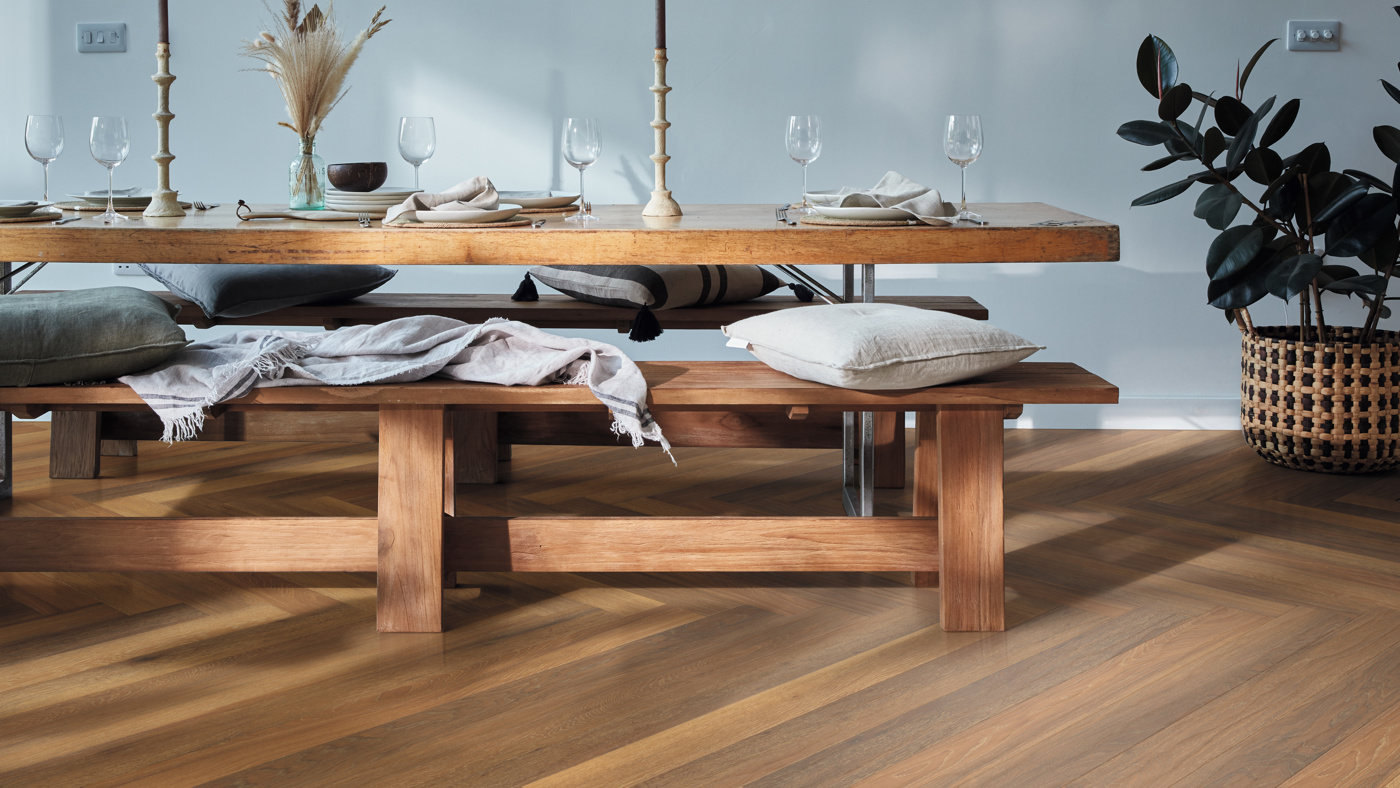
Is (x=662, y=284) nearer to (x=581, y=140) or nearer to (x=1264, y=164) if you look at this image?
(x=581, y=140)

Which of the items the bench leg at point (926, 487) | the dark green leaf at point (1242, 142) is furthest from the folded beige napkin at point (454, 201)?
the dark green leaf at point (1242, 142)

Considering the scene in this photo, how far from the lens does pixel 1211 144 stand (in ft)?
9.59

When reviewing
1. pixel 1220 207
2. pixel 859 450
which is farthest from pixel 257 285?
pixel 1220 207

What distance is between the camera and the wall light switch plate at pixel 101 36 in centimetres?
377

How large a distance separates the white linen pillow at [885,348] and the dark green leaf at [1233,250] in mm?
1182

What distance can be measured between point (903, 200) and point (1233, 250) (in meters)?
1.12

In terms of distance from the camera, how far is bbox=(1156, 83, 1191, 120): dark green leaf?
2730 millimetres

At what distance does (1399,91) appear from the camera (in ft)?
9.77

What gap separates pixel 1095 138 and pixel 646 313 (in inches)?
67.3

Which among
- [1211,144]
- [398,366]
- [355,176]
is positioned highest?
[1211,144]

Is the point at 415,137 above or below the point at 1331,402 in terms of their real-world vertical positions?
above

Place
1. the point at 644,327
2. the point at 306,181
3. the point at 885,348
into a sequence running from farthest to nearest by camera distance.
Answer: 1. the point at 644,327
2. the point at 306,181
3. the point at 885,348

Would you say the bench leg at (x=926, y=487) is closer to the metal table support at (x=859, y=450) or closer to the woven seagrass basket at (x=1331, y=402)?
the metal table support at (x=859, y=450)

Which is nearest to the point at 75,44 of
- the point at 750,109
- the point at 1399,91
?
the point at 750,109
